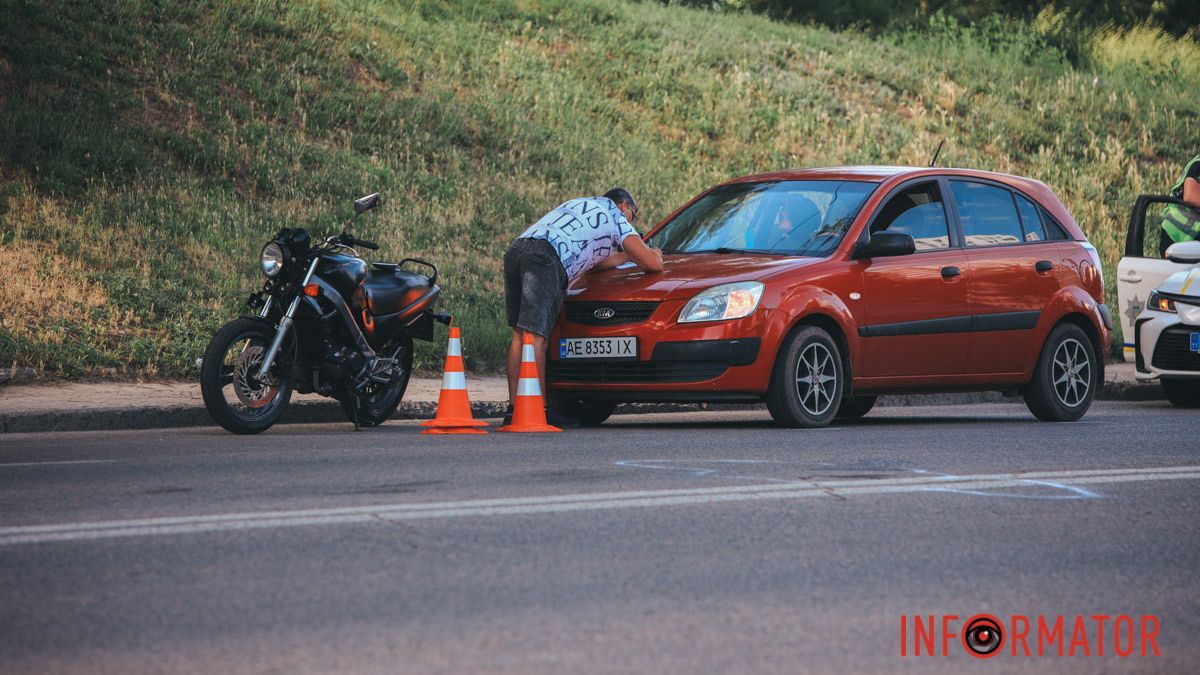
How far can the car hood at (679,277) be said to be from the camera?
10688mm

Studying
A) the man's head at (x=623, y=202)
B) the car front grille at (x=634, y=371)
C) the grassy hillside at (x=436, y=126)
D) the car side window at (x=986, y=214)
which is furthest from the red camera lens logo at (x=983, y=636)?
the grassy hillside at (x=436, y=126)

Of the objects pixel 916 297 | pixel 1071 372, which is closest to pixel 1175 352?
pixel 1071 372

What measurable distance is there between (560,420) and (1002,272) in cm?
335

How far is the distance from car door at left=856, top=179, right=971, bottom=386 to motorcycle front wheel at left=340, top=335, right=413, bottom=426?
316cm

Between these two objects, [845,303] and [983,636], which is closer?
[983,636]

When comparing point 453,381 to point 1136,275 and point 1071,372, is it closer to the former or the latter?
point 1071,372

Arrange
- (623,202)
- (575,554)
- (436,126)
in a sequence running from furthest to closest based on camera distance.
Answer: (436,126), (623,202), (575,554)

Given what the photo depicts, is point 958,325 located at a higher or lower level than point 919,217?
lower

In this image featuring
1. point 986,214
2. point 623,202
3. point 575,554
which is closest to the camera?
point 575,554

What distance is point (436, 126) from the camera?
2492 cm

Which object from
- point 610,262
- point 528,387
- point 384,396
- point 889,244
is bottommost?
point 384,396

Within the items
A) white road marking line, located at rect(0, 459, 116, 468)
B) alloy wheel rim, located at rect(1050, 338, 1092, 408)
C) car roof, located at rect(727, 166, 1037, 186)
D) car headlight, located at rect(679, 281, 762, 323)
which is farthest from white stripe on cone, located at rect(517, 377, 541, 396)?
alloy wheel rim, located at rect(1050, 338, 1092, 408)

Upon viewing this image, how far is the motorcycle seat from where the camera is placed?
1145cm

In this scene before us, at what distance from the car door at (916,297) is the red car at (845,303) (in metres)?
0.01
